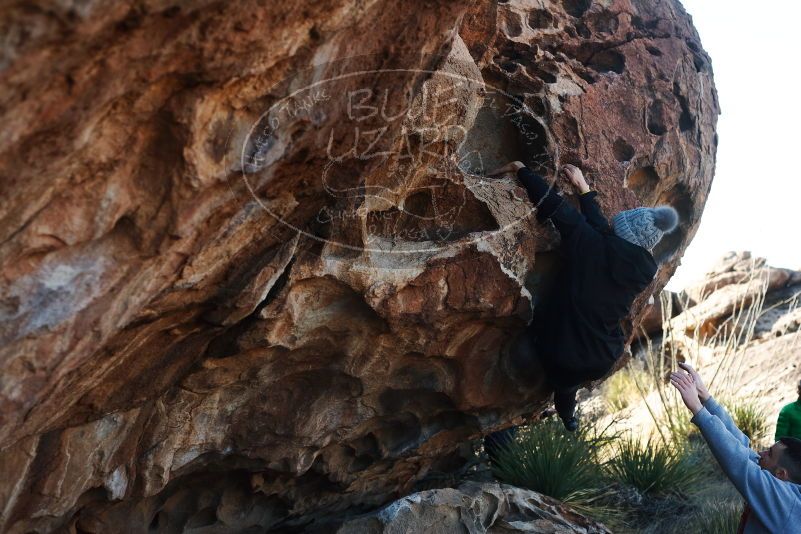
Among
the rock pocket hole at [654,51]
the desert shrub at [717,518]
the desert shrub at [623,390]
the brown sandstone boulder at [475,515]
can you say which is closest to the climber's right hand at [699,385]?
the brown sandstone boulder at [475,515]

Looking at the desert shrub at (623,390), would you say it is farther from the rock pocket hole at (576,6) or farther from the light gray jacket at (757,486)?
the light gray jacket at (757,486)

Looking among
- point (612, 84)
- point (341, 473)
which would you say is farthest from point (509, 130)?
point (341, 473)

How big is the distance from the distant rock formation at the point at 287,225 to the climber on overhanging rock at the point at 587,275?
141mm

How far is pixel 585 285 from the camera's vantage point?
4.41m

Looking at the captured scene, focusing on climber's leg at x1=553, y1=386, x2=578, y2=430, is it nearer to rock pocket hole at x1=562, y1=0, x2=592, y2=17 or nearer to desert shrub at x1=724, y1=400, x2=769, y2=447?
rock pocket hole at x1=562, y1=0, x2=592, y2=17

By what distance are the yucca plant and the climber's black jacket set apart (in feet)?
8.03

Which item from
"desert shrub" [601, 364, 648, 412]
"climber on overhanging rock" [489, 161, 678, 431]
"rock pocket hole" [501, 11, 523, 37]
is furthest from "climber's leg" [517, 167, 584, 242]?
"desert shrub" [601, 364, 648, 412]

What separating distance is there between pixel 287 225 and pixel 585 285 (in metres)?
1.85

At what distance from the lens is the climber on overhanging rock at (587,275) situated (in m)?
4.39

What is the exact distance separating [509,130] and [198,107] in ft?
8.35

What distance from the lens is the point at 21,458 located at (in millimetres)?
3357

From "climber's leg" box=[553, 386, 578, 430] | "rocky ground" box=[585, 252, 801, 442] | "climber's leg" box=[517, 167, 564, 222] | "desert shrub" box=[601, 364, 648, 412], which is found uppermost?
"climber's leg" box=[517, 167, 564, 222]

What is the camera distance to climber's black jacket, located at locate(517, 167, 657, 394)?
14.4ft

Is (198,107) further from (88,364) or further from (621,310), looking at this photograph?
(621,310)
